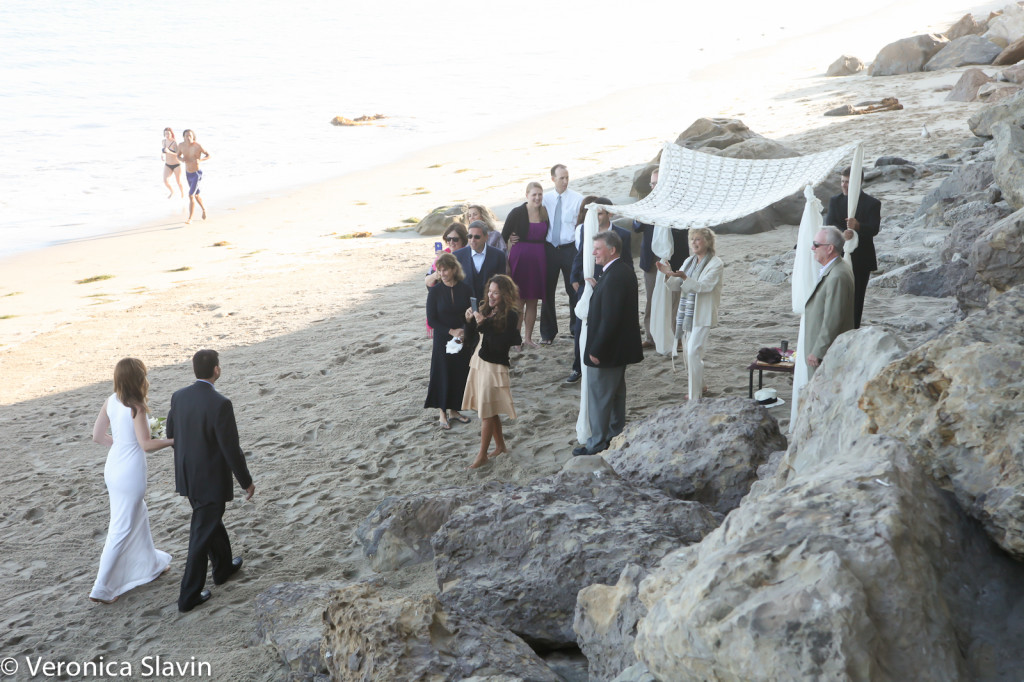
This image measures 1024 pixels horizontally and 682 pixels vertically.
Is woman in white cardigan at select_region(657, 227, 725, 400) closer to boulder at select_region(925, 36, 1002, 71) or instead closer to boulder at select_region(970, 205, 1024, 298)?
boulder at select_region(970, 205, 1024, 298)

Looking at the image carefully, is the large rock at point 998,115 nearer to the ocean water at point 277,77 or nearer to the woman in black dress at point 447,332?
the woman in black dress at point 447,332

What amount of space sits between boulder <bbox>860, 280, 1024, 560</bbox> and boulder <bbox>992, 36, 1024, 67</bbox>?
2277 cm

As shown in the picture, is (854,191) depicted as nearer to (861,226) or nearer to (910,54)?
(861,226)

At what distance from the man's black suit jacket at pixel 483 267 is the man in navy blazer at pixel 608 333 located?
4.94ft

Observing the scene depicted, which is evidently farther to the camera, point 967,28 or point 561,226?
point 967,28

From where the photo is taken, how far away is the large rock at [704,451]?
522cm

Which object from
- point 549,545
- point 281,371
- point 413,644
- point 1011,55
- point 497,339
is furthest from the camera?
point 1011,55

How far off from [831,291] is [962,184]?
6.86 metres

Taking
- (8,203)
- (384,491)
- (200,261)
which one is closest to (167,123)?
(8,203)

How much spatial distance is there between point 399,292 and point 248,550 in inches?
251

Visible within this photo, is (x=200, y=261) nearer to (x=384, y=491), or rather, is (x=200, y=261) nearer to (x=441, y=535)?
(x=384, y=491)

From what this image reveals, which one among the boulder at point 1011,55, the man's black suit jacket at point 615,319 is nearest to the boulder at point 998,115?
the man's black suit jacket at point 615,319

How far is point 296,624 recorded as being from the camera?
14.3 feet

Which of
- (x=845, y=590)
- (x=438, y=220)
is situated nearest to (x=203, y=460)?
(x=845, y=590)
